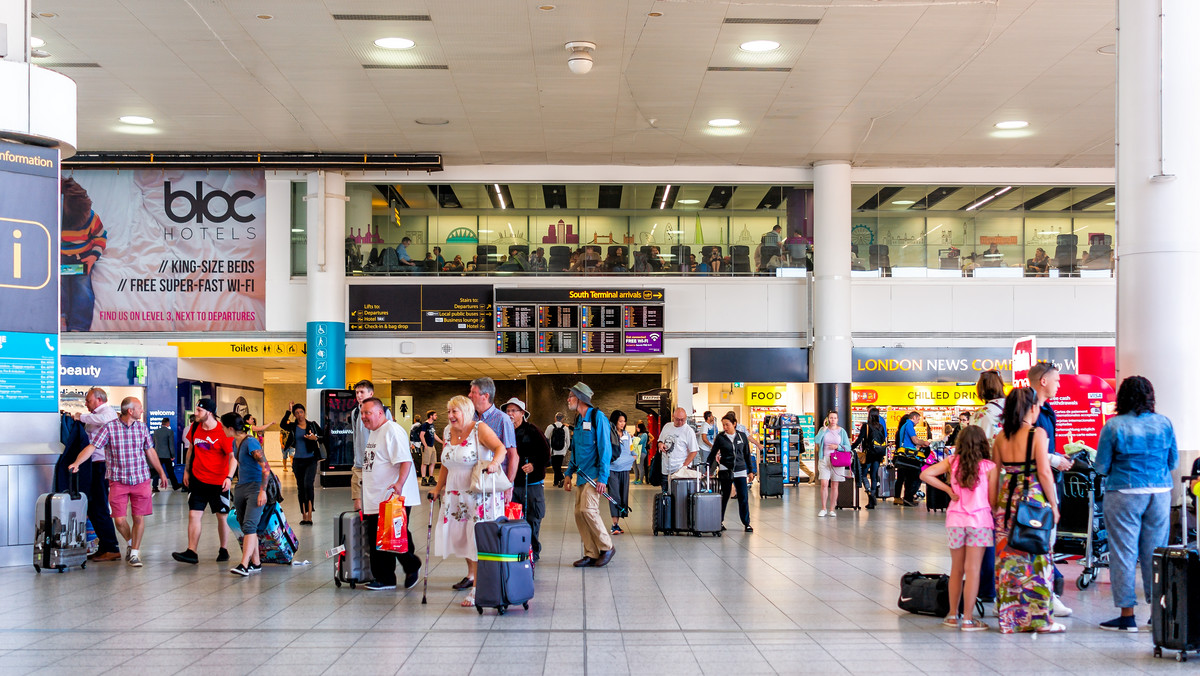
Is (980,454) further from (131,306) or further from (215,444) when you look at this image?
(131,306)

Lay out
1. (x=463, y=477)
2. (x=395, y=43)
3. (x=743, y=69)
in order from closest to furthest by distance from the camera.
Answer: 1. (x=463, y=477)
2. (x=395, y=43)
3. (x=743, y=69)

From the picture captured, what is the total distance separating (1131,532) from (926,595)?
53.4 inches

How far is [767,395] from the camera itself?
81.5 ft

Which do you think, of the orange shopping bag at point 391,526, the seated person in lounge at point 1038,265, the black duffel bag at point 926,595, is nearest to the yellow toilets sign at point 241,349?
the orange shopping bag at point 391,526

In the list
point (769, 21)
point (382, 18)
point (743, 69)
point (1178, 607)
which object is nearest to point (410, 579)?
point (1178, 607)

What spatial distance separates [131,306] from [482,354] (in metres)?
7.02

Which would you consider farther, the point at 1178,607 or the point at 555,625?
the point at 555,625

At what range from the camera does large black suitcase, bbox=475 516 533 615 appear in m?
7.43

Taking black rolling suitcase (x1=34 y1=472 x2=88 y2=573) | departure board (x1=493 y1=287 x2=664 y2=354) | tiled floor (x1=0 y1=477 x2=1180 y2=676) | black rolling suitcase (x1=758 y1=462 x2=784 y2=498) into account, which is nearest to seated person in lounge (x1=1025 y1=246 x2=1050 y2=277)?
black rolling suitcase (x1=758 y1=462 x2=784 y2=498)

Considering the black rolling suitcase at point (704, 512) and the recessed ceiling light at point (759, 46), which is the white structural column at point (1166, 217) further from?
the recessed ceiling light at point (759, 46)

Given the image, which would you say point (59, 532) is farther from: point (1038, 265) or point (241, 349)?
point (1038, 265)

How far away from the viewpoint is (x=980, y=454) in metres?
6.98

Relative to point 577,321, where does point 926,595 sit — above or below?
below

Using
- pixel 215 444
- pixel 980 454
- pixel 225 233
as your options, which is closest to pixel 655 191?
pixel 225 233
